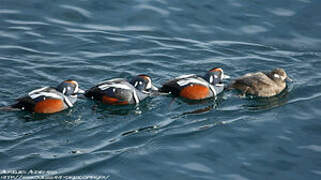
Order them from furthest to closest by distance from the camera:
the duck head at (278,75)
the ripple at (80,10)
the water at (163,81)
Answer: the ripple at (80,10), the duck head at (278,75), the water at (163,81)

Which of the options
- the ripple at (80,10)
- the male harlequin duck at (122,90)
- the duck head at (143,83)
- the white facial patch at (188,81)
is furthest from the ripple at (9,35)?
the white facial patch at (188,81)

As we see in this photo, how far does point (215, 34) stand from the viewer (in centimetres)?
1733

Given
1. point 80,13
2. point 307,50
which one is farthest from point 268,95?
point 80,13

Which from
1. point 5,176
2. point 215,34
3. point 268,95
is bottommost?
point 5,176

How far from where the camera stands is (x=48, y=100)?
1234cm

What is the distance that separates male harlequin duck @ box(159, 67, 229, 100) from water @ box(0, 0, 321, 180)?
24 centimetres

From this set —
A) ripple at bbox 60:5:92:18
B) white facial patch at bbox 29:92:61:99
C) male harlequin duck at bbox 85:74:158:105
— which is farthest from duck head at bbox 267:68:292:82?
ripple at bbox 60:5:92:18

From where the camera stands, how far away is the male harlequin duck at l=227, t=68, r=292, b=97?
1396 cm

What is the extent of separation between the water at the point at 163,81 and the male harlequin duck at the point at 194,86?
0.24 meters

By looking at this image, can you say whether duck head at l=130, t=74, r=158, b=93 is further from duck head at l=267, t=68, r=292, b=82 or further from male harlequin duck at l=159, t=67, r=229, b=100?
duck head at l=267, t=68, r=292, b=82

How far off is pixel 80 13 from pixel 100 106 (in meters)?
5.78

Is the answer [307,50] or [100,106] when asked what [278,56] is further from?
[100,106]

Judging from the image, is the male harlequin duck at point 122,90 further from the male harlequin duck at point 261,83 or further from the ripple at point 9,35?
the ripple at point 9,35

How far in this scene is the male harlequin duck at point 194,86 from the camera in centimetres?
1337
